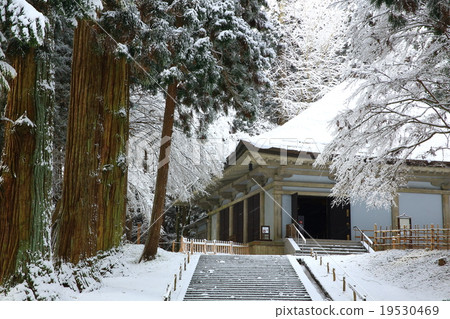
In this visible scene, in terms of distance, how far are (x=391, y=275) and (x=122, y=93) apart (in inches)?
353

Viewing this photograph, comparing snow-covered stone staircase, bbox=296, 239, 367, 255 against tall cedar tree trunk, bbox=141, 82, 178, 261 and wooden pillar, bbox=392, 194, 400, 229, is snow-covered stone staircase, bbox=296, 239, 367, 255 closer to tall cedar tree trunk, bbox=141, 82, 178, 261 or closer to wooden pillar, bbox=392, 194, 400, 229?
wooden pillar, bbox=392, 194, 400, 229

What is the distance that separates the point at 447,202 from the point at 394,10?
14421 mm

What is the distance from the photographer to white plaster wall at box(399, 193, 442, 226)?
76.2ft

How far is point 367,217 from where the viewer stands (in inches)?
926

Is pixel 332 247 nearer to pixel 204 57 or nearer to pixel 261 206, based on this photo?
pixel 261 206

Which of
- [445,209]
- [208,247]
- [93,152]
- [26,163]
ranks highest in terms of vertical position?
[93,152]

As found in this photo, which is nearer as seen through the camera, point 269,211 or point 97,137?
point 97,137

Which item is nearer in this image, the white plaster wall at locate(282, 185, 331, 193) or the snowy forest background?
the snowy forest background

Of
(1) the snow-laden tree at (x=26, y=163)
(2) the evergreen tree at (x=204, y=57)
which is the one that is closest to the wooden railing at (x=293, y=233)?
(2) the evergreen tree at (x=204, y=57)

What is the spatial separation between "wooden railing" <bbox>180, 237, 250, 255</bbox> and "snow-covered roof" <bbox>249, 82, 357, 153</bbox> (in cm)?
459

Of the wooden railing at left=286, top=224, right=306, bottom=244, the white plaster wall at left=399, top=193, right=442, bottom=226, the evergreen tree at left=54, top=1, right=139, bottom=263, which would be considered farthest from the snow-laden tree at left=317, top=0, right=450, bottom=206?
the white plaster wall at left=399, top=193, right=442, bottom=226

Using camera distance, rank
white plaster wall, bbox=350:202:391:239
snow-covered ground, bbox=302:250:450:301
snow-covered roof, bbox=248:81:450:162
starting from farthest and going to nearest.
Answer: white plaster wall, bbox=350:202:391:239 < snow-covered roof, bbox=248:81:450:162 < snow-covered ground, bbox=302:250:450:301

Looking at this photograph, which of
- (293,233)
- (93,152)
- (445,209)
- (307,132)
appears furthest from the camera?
(307,132)

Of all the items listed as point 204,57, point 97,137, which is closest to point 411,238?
point 204,57
